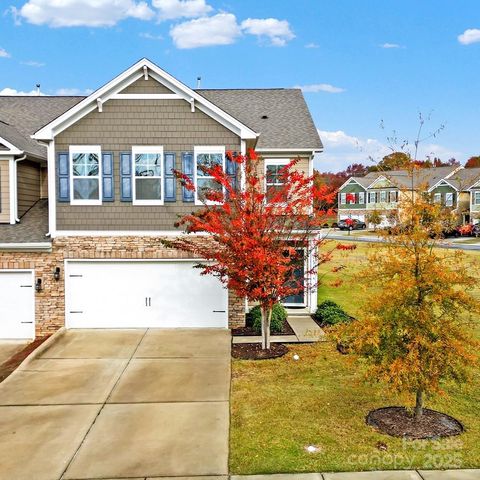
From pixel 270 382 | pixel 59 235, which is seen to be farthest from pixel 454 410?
pixel 59 235

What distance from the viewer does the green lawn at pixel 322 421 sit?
297 inches

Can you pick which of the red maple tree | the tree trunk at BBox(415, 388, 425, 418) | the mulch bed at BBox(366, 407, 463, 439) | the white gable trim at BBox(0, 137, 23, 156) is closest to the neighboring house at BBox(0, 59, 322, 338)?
the white gable trim at BBox(0, 137, 23, 156)

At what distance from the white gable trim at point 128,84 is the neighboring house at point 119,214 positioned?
1.2 inches

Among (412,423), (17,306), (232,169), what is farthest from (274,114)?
(412,423)

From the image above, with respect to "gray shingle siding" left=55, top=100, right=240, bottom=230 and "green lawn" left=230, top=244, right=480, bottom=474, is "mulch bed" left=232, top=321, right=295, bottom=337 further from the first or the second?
"gray shingle siding" left=55, top=100, right=240, bottom=230

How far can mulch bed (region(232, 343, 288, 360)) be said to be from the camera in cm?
1316

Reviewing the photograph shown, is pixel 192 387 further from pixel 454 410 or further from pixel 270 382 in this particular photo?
pixel 454 410

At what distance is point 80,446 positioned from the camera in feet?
27.0

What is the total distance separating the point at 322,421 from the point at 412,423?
1532 mm

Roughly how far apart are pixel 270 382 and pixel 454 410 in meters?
3.74

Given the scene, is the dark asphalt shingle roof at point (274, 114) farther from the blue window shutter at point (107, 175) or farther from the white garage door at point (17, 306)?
the white garage door at point (17, 306)

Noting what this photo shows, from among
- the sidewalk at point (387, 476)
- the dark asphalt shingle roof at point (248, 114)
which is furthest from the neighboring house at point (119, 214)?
the sidewalk at point (387, 476)

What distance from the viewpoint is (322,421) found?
9.00 metres

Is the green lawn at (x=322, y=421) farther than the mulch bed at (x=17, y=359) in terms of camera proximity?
No
